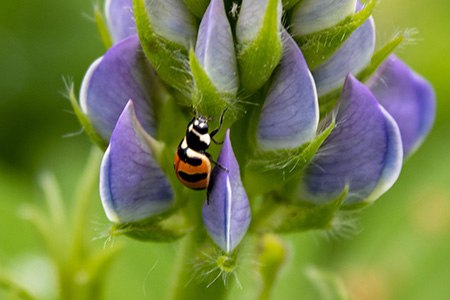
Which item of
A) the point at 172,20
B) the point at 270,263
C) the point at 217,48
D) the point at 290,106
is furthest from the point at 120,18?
the point at 270,263

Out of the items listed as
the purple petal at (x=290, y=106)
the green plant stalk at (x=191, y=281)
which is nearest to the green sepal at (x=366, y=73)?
the purple petal at (x=290, y=106)

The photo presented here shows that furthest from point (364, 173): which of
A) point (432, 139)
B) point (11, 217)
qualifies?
point (432, 139)

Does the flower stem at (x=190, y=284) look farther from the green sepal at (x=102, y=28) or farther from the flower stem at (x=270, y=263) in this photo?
the green sepal at (x=102, y=28)

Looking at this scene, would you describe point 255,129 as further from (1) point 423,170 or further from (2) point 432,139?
(2) point 432,139

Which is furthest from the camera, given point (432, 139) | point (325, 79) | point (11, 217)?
point (432, 139)

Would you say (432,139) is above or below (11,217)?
below

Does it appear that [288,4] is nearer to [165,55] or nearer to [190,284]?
[165,55]
